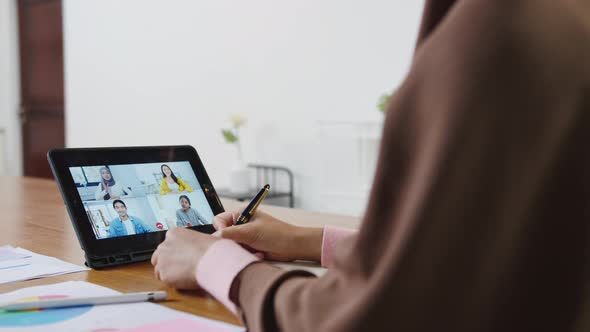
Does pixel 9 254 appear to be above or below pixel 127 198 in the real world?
below

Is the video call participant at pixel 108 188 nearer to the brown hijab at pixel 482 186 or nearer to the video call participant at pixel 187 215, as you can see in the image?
the video call participant at pixel 187 215

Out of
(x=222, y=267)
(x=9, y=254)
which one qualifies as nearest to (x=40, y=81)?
(x=9, y=254)

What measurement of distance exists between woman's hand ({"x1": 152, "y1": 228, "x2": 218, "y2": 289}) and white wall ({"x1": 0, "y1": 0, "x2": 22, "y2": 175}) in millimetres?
5391

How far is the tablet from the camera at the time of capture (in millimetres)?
988

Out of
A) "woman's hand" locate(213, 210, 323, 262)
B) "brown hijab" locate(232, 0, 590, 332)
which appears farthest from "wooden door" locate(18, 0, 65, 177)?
"brown hijab" locate(232, 0, 590, 332)

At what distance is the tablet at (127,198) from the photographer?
3.24 feet

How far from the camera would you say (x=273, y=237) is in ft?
3.32

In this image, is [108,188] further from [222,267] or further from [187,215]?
[222,267]

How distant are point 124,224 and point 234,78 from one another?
3.12 metres

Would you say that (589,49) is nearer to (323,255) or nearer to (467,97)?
(467,97)

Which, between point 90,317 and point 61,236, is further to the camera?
point 61,236

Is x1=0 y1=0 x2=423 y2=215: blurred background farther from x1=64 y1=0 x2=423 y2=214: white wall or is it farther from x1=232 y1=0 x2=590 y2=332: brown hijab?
x1=232 y1=0 x2=590 y2=332: brown hijab

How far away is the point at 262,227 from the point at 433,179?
539 mm

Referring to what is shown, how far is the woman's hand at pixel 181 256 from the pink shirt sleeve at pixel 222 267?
0.03 metres
